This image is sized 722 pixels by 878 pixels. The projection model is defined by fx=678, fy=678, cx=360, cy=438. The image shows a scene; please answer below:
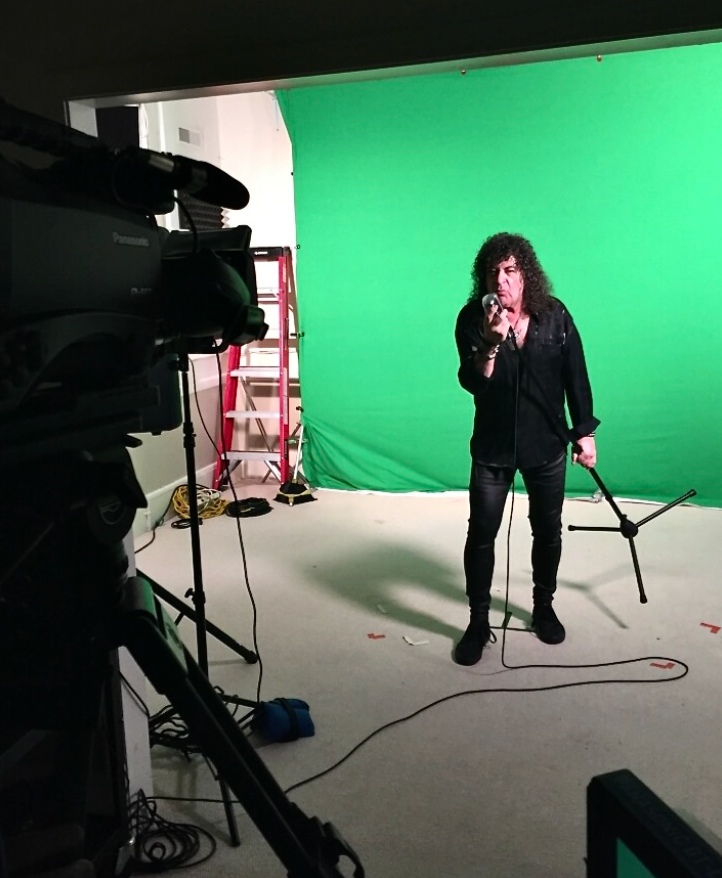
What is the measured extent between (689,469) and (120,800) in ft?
11.2

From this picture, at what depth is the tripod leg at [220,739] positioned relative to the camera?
28.1 inches

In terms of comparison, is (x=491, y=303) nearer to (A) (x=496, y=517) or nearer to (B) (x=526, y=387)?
(B) (x=526, y=387)

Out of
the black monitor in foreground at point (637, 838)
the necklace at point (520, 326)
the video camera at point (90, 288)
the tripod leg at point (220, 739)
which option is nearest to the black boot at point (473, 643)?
the necklace at point (520, 326)

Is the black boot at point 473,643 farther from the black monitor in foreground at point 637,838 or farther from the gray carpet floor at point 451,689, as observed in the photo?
the black monitor in foreground at point 637,838

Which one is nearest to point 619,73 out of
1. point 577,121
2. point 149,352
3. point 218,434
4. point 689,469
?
point 577,121

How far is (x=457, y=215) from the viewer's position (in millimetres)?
3725

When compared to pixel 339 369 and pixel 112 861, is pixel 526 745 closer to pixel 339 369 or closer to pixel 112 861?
pixel 112 861

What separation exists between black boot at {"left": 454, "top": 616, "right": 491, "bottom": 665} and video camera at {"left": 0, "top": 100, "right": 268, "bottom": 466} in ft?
5.32

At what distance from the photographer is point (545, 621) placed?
2299 millimetres

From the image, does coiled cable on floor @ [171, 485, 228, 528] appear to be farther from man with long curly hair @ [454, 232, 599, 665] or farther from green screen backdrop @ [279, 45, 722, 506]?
man with long curly hair @ [454, 232, 599, 665]

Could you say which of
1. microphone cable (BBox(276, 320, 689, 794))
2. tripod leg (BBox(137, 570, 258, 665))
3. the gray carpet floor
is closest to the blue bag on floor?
the gray carpet floor

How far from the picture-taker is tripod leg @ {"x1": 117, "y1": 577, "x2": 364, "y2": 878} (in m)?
0.71

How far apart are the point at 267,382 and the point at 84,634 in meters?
3.77

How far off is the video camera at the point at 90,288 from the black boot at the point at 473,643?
1.62 m
